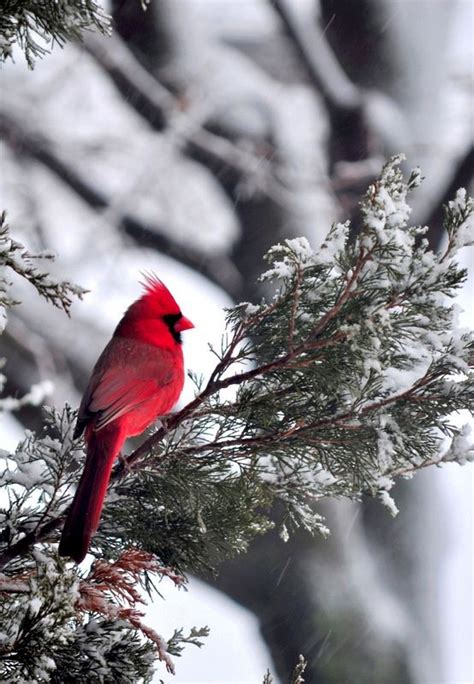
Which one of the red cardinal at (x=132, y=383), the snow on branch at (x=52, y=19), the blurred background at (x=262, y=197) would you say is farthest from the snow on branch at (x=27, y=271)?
the blurred background at (x=262, y=197)

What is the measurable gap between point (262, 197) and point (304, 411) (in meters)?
2.04

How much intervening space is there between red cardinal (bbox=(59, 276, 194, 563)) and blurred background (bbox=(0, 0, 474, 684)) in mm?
1010

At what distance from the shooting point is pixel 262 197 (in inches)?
124

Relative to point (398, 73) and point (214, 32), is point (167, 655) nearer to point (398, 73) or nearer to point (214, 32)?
point (398, 73)

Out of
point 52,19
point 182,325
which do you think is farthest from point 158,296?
point 52,19

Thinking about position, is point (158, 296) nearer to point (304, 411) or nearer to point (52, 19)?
point (304, 411)

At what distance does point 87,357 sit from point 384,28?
147 cm

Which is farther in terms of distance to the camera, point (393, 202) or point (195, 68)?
point (195, 68)

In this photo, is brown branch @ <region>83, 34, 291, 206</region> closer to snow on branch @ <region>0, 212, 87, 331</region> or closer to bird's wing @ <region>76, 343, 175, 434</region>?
bird's wing @ <region>76, 343, 175, 434</region>

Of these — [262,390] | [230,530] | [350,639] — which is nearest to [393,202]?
[262,390]

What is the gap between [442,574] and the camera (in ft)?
10.8

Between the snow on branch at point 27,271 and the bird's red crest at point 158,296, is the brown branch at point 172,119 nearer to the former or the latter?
the bird's red crest at point 158,296

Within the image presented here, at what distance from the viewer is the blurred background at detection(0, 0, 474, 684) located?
9.38 feet

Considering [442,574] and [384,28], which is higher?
[384,28]
